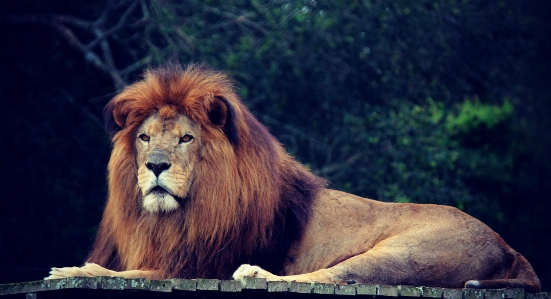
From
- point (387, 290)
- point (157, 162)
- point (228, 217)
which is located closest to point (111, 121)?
point (157, 162)

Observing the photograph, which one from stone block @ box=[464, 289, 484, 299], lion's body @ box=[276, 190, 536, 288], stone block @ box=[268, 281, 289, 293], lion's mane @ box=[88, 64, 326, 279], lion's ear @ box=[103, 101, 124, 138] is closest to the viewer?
stone block @ box=[268, 281, 289, 293]

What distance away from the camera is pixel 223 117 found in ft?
16.0

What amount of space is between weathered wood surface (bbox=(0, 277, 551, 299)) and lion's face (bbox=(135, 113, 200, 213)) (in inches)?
21.9

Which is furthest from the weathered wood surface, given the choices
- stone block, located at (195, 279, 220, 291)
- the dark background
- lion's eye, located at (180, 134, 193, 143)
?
the dark background

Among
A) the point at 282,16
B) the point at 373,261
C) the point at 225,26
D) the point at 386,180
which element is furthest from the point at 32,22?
the point at 373,261

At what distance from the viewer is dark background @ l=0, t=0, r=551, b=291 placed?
29.3 feet

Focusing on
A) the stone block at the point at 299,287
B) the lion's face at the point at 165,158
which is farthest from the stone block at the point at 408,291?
the lion's face at the point at 165,158

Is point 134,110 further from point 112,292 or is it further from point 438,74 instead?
point 438,74

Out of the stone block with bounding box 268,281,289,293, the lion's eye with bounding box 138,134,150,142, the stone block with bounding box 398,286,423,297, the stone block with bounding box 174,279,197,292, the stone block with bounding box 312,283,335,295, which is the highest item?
the lion's eye with bounding box 138,134,150,142

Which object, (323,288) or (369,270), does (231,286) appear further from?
(369,270)

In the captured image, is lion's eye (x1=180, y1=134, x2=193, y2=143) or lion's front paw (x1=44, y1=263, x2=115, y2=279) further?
lion's eye (x1=180, y1=134, x2=193, y2=143)

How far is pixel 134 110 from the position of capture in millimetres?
4887

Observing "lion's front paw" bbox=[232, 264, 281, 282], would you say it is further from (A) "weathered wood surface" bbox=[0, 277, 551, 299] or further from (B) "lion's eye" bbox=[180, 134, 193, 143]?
(B) "lion's eye" bbox=[180, 134, 193, 143]

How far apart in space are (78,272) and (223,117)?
1.17 meters
